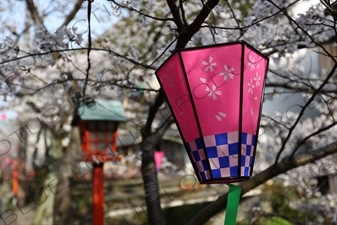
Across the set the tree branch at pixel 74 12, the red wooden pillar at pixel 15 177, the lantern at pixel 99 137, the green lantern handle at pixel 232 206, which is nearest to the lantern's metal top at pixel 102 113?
the lantern at pixel 99 137

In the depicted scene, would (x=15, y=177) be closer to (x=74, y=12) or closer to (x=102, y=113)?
(x=74, y=12)

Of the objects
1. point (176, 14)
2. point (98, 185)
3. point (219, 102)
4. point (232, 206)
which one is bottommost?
point (232, 206)

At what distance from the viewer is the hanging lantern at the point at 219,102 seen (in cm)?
151

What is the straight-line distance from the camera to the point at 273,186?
606 centimetres

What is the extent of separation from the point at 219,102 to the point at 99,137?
104 inches

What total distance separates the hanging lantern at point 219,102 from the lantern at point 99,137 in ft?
7.41

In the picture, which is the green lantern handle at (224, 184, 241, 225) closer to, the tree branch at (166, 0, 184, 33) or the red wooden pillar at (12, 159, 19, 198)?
the tree branch at (166, 0, 184, 33)

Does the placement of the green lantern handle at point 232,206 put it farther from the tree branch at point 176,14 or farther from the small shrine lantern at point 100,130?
the small shrine lantern at point 100,130

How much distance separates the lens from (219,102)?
5.04 ft

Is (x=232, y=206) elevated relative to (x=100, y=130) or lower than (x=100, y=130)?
lower

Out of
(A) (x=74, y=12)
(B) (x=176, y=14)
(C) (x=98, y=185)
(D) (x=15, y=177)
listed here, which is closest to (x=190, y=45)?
(B) (x=176, y=14)

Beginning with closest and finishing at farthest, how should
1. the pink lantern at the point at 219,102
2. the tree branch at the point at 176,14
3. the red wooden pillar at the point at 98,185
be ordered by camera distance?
the pink lantern at the point at 219,102 → the tree branch at the point at 176,14 → the red wooden pillar at the point at 98,185

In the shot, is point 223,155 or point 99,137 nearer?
point 223,155

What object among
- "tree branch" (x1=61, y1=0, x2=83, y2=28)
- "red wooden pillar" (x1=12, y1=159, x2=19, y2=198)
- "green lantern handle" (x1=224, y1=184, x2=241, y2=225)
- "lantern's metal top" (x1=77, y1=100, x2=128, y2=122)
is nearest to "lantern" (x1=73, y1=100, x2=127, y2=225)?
"lantern's metal top" (x1=77, y1=100, x2=128, y2=122)
